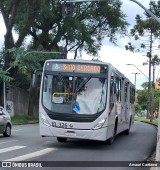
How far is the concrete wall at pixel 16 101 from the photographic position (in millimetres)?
51544

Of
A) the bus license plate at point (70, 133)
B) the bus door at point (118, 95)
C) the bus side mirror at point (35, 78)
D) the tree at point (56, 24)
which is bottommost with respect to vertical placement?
the bus license plate at point (70, 133)

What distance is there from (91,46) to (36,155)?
41.7 meters

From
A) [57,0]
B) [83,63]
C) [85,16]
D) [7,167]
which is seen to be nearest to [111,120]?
[83,63]

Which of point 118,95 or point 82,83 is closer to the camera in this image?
point 82,83

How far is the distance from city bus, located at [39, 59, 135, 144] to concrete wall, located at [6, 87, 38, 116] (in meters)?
33.1

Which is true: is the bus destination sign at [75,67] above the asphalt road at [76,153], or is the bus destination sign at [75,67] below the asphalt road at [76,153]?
above

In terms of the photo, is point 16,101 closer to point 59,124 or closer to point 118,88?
point 118,88

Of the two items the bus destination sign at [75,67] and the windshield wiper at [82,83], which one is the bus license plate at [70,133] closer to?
the windshield wiper at [82,83]

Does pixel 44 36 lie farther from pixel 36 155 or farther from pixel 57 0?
pixel 36 155

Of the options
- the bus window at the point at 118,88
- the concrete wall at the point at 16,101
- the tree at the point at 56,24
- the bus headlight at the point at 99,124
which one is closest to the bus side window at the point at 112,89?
the bus window at the point at 118,88

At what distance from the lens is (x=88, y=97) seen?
680 inches

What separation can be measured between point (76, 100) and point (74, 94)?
23 cm

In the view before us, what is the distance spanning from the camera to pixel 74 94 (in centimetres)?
1725

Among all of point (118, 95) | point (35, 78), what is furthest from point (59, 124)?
point (35, 78)
